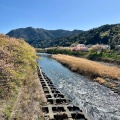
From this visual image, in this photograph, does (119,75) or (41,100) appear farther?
(119,75)

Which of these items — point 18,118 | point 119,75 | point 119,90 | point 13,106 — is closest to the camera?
point 18,118

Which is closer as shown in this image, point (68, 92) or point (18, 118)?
point (18, 118)

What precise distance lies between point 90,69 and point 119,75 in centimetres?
718

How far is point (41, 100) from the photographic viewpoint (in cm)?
2041

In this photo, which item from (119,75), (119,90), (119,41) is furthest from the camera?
(119,41)

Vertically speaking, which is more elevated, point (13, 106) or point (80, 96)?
point (13, 106)

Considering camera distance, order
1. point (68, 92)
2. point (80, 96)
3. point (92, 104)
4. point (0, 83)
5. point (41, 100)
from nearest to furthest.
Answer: point (0, 83)
point (41, 100)
point (92, 104)
point (80, 96)
point (68, 92)

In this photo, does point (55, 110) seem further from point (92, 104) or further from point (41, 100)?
point (92, 104)

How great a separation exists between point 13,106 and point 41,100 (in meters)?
4.91

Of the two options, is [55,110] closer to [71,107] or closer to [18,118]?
[71,107]

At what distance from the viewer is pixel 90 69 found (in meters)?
46.7

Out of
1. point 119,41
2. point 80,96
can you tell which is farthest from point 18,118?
point 119,41

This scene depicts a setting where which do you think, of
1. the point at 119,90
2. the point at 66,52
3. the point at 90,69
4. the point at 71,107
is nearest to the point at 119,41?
the point at 66,52

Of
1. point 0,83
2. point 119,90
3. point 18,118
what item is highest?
point 0,83
